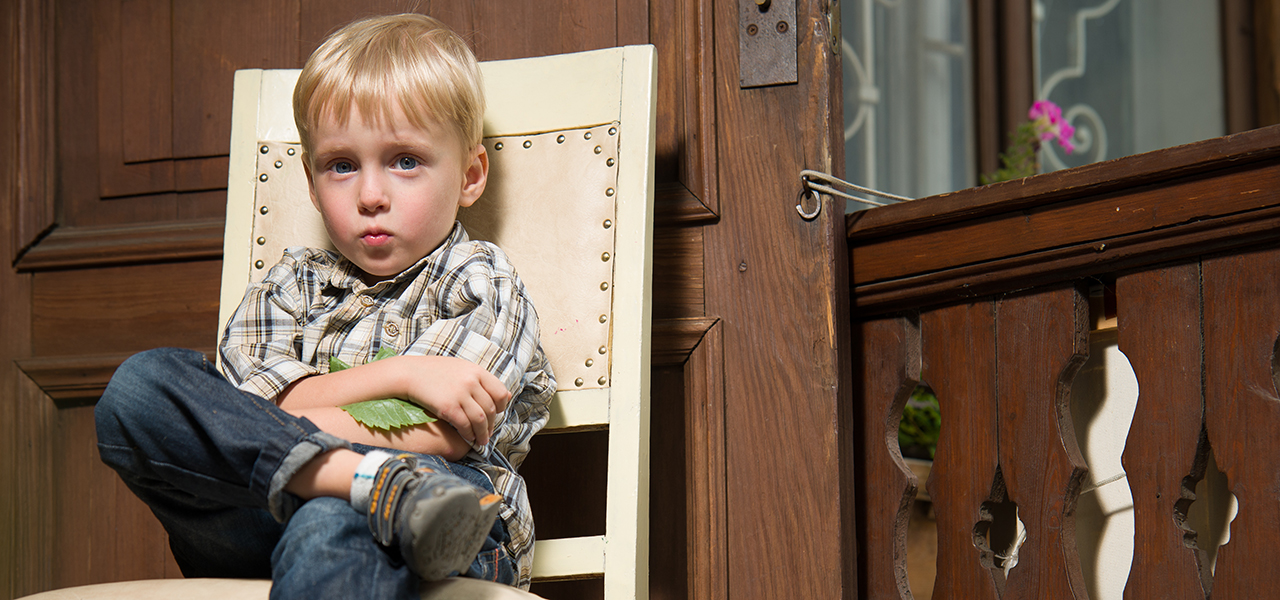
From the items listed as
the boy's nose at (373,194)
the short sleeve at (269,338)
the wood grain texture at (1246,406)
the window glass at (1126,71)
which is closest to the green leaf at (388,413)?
the short sleeve at (269,338)

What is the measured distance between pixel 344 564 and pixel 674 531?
0.56 metres

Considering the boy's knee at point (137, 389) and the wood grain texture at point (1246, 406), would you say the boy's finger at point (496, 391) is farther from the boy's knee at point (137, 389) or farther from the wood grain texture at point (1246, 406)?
the wood grain texture at point (1246, 406)

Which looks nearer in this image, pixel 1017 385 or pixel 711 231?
pixel 1017 385

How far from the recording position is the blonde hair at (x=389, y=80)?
940mm

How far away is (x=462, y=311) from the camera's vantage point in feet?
3.14

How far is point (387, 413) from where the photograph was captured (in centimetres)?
83

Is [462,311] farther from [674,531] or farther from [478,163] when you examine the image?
[674,531]

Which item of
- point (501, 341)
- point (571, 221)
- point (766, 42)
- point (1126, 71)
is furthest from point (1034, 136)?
point (501, 341)

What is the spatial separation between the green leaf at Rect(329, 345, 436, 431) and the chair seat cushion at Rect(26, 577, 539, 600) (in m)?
0.15

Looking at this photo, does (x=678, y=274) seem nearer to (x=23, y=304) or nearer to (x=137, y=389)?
(x=137, y=389)

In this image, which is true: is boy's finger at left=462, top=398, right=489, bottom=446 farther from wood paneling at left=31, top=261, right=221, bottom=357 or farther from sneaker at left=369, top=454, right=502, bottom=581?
wood paneling at left=31, top=261, right=221, bottom=357

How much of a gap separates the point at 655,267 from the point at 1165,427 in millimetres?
582

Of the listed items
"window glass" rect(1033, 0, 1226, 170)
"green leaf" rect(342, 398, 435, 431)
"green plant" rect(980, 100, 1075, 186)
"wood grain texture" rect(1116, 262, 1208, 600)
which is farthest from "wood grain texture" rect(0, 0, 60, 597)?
"window glass" rect(1033, 0, 1226, 170)

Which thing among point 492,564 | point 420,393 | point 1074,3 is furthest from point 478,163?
point 1074,3
